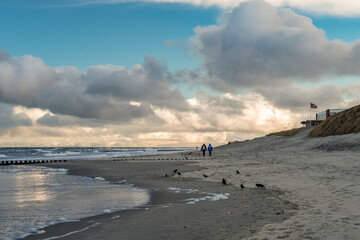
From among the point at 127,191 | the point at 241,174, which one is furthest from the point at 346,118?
the point at 127,191

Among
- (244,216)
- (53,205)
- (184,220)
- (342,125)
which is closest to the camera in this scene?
(184,220)

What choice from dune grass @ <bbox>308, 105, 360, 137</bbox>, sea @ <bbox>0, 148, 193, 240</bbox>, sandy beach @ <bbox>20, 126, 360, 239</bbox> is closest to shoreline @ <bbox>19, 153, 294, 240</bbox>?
sandy beach @ <bbox>20, 126, 360, 239</bbox>

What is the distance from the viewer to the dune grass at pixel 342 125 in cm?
3981

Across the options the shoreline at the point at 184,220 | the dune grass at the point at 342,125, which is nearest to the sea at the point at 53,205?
the shoreline at the point at 184,220

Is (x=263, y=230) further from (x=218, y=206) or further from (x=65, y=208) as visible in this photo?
(x=65, y=208)

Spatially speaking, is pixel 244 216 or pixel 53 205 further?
pixel 53 205

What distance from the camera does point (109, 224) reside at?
30.9ft

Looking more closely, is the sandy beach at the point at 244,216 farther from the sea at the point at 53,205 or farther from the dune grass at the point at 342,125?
the dune grass at the point at 342,125

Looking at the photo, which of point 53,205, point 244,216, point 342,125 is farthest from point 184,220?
point 342,125

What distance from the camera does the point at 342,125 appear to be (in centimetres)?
4238

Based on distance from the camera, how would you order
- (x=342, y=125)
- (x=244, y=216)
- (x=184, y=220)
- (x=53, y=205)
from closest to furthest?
1. (x=184, y=220)
2. (x=244, y=216)
3. (x=53, y=205)
4. (x=342, y=125)

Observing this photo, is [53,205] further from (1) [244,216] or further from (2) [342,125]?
(2) [342,125]

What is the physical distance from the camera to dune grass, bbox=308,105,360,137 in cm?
3981

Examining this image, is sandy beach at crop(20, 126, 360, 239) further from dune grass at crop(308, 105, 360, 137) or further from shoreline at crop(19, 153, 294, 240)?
dune grass at crop(308, 105, 360, 137)
